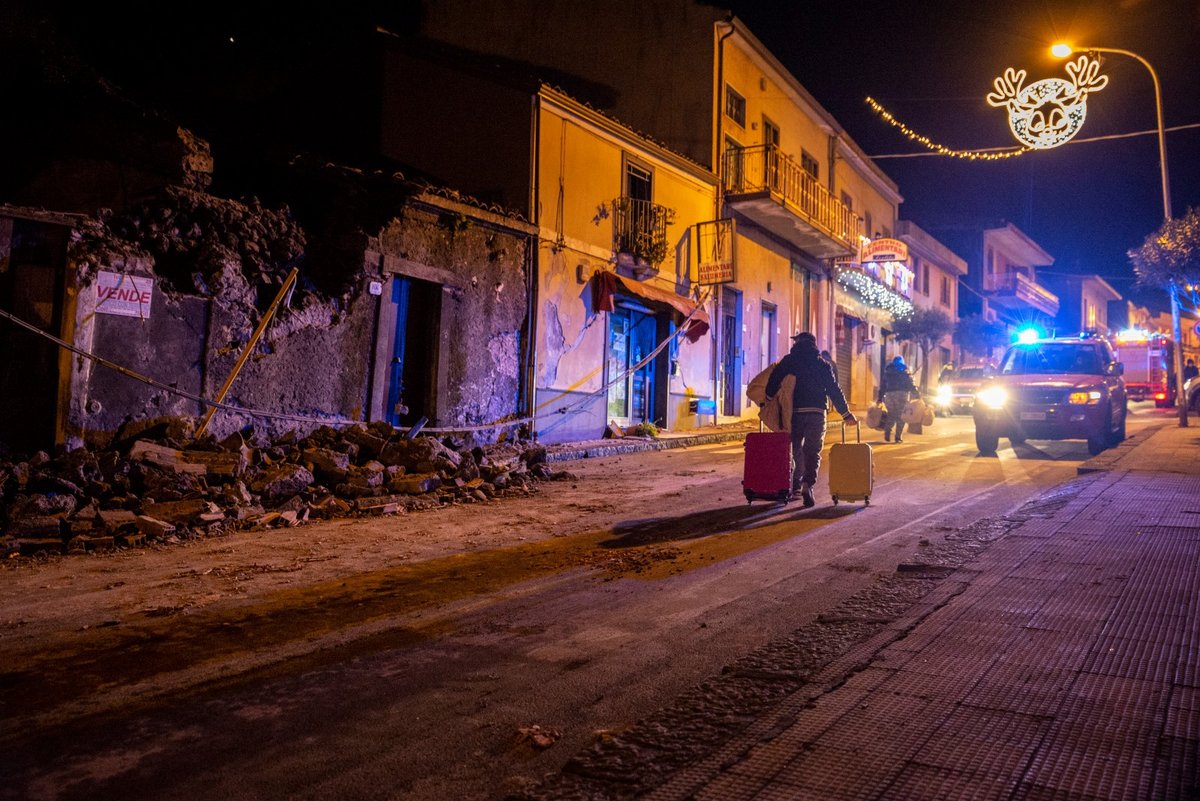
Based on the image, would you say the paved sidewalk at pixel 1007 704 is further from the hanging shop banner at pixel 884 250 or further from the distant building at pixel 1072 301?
the distant building at pixel 1072 301

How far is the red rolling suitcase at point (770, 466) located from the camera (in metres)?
8.50

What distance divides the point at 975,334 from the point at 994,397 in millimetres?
32362

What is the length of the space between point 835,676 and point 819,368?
5.65 m

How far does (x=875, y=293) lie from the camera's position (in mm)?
33906

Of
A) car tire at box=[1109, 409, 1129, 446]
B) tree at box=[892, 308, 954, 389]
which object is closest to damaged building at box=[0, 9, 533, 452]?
car tire at box=[1109, 409, 1129, 446]

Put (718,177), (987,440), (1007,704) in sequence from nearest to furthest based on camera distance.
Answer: (1007,704)
(987,440)
(718,177)

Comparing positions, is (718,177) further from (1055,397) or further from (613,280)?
(1055,397)

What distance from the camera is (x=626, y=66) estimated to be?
22438 millimetres

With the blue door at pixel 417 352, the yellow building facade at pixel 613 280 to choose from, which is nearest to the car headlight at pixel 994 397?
the yellow building facade at pixel 613 280

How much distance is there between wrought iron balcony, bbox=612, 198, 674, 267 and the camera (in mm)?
18531

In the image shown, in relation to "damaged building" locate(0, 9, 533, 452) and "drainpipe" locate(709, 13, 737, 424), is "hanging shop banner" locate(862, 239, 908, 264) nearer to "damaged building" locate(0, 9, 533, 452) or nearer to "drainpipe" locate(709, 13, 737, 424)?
"drainpipe" locate(709, 13, 737, 424)

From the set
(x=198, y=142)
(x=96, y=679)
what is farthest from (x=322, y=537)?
(x=198, y=142)

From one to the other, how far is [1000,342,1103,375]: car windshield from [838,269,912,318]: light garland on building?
1677 cm

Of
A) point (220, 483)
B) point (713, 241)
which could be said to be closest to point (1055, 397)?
point (713, 241)
